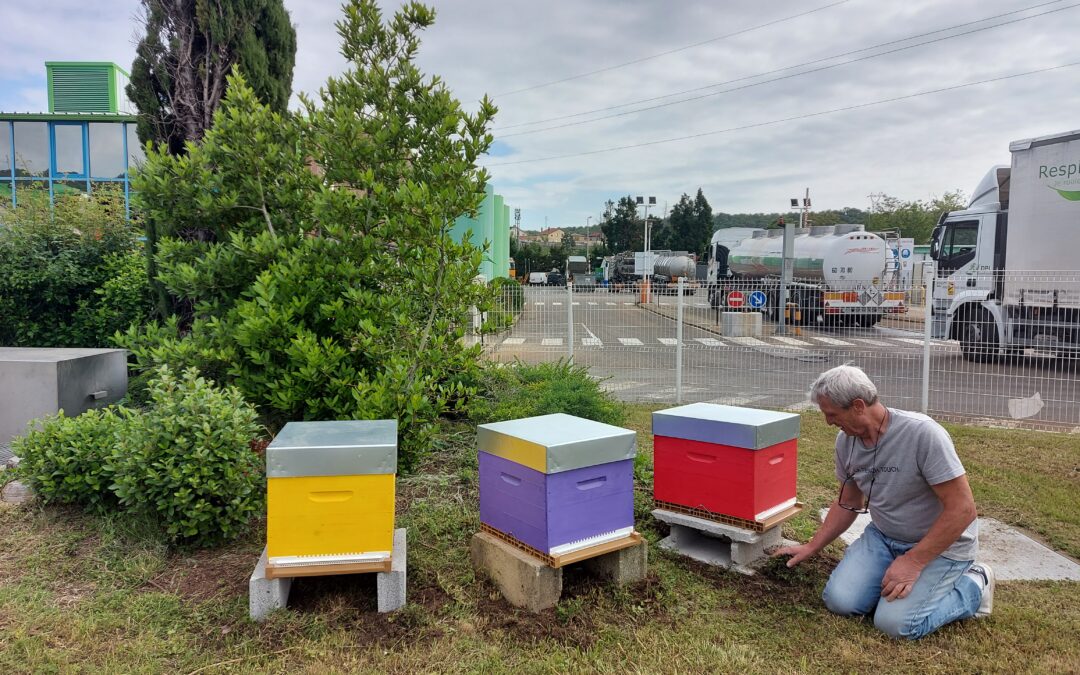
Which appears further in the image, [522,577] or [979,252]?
[979,252]

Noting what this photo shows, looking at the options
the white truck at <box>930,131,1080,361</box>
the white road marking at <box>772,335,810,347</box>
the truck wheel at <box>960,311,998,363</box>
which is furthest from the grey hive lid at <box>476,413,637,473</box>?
the white truck at <box>930,131,1080,361</box>

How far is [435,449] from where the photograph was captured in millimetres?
5641

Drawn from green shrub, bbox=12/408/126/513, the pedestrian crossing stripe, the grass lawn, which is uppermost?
the pedestrian crossing stripe

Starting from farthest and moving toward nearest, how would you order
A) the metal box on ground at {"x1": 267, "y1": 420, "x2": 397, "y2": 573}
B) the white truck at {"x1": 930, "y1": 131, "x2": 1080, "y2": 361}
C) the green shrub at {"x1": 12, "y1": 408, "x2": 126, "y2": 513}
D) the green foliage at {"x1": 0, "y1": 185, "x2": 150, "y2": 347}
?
1. the white truck at {"x1": 930, "y1": 131, "x2": 1080, "y2": 361}
2. the green foliage at {"x1": 0, "y1": 185, "x2": 150, "y2": 347}
3. the green shrub at {"x1": 12, "y1": 408, "x2": 126, "y2": 513}
4. the metal box on ground at {"x1": 267, "y1": 420, "x2": 397, "y2": 573}

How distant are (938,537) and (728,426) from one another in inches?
42.7

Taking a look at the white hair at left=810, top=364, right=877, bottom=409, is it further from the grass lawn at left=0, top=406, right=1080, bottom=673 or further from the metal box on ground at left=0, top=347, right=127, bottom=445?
the metal box on ground at left=0, top=347, right=127, bottom=445

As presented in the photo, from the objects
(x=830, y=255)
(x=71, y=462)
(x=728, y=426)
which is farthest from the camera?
(x=830, y=255)

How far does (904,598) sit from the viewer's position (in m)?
3.20

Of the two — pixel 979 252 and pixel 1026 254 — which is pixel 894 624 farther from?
pixel 979 252

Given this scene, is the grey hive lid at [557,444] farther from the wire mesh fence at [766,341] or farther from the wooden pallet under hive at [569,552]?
the wire mesh fence at [766,341]

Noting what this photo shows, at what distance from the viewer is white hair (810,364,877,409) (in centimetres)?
321

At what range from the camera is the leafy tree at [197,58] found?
7.27 meters

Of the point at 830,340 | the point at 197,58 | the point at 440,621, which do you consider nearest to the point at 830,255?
the point at 830,340

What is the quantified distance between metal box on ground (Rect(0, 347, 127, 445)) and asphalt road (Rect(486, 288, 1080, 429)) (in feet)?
14.3
